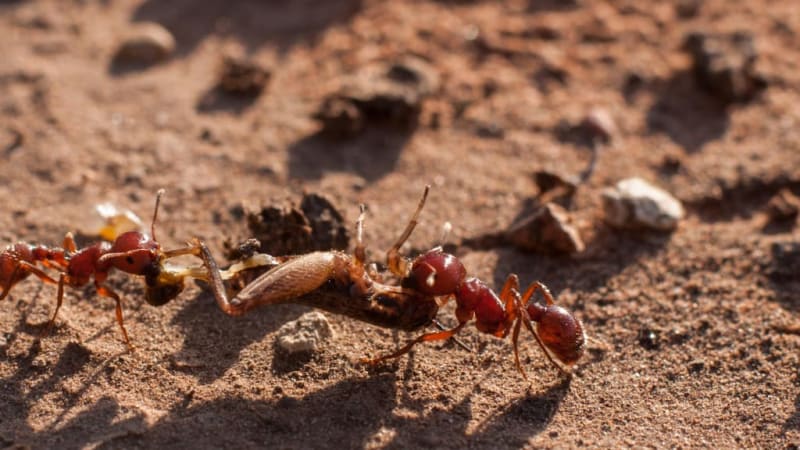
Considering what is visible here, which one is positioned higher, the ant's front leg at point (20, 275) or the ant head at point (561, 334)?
the ant's front leg at point (20, 275)

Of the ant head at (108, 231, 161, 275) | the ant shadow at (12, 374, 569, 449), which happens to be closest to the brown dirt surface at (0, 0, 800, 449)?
the ant shadow at (12, 374, 569, 449)

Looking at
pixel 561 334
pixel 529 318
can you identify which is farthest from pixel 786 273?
pixel 529 318

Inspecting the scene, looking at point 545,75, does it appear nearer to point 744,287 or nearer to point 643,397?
point 744,287

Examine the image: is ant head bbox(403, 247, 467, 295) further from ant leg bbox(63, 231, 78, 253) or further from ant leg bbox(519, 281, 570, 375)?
ant leg bbox(63, 231, 78, 253)

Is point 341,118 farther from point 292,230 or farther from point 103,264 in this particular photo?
point 103,264

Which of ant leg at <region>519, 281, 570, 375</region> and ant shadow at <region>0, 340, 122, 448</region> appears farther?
ant leg at <region>519, 281, 570, 375</region>

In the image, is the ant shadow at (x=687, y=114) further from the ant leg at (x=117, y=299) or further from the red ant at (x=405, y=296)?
the ant leg at (x=117, y=299)

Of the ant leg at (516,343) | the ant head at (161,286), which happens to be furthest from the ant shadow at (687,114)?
the ant head at (161,286)

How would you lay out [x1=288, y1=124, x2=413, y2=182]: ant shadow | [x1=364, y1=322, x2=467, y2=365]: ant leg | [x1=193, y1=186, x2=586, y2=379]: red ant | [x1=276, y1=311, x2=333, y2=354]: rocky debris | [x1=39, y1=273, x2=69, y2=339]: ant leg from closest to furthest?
[x1=193, y1=186, x2=586, y2=379]: red ant → [x1=364, y1=322, x2=467, y2=365]: ant leg → [x1=276, y1=311, x2=333, y2=354]: rocky debris → [x1=39, y1=273, x2=69, y2=339]: ant leg → [x1=288, y1=124, x2=413, y2=182]: ant shadow
